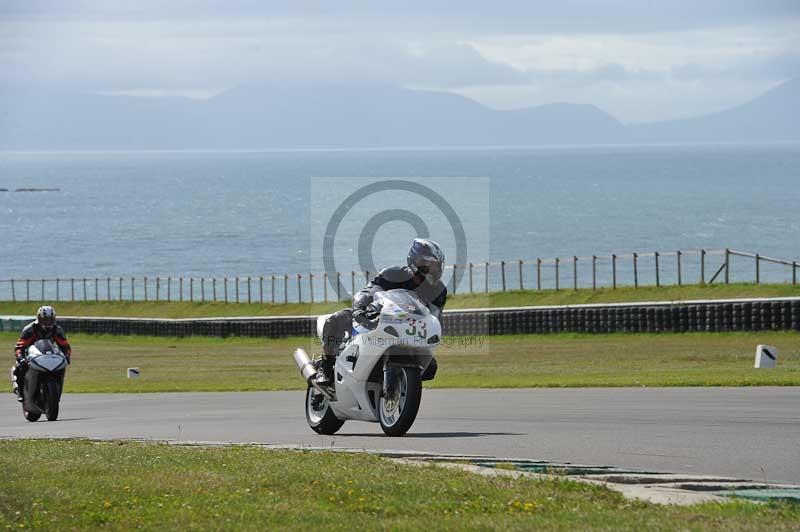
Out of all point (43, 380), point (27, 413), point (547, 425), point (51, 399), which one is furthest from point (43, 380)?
point (547, 425)

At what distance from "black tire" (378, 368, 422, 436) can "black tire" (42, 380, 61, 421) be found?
26.2 ft

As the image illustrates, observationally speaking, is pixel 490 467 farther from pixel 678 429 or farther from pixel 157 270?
pixel 157 270

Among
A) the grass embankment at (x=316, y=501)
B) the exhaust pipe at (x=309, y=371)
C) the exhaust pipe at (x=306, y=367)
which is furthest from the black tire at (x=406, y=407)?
the grass embankment at (x=316, y=501)

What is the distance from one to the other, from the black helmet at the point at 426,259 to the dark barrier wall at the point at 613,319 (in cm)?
2460

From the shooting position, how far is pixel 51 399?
20.8 metres

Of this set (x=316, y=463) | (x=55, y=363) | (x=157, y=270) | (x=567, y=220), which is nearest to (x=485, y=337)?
(x=55, y=363)

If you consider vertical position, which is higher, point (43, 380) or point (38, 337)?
point (38, 337)

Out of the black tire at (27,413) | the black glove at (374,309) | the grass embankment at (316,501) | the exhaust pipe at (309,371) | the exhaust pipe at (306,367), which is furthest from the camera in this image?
the black tire at (27,413)

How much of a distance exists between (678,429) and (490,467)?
11.9ft

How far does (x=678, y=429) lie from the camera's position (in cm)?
1409

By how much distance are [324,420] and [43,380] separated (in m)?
6.90

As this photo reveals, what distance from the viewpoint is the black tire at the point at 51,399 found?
68.1ft

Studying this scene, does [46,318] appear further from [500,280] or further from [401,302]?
[500,280]

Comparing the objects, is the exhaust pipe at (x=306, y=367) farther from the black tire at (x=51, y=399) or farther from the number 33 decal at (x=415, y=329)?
the black tire at (x=51, y=399)
